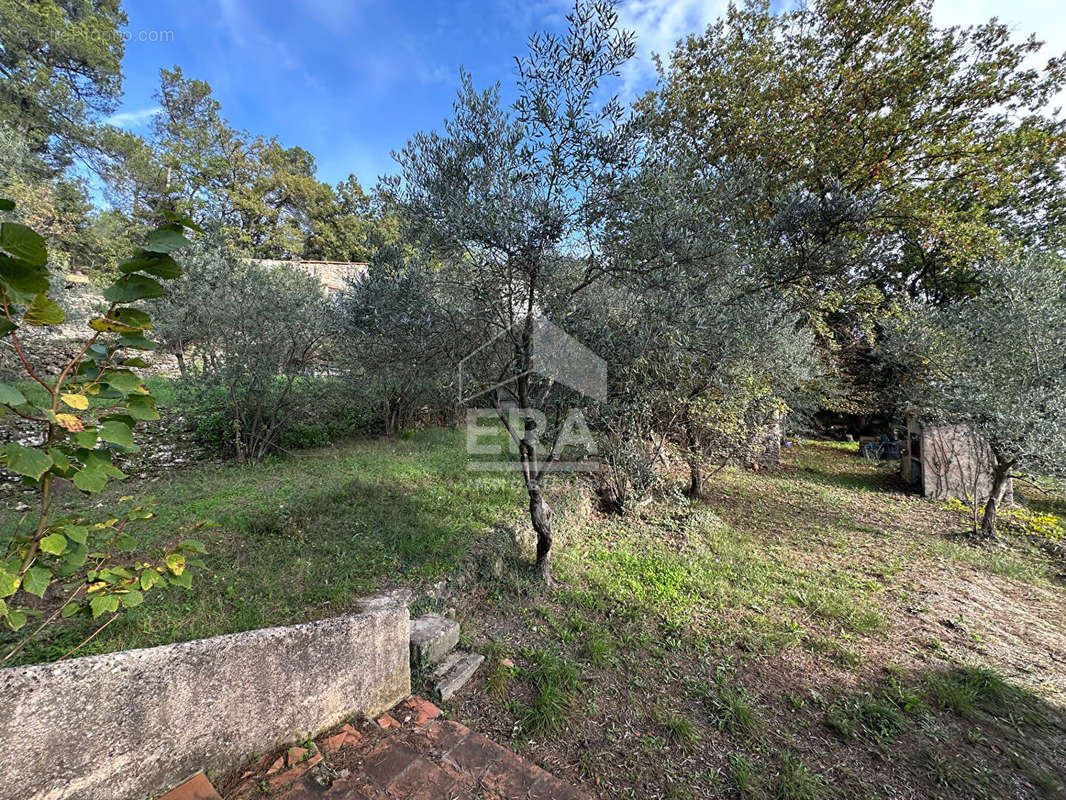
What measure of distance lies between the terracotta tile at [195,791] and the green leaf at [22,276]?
1.55 meters

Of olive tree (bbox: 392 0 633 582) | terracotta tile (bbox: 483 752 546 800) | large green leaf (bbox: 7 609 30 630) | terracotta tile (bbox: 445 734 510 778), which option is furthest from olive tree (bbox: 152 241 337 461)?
terracotta tile (bbox: 483 752 546 800)

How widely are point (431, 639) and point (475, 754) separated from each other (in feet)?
2.24

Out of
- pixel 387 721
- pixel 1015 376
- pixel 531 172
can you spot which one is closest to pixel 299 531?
pixel 387 721

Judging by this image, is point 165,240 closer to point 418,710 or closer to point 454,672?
point 418,710

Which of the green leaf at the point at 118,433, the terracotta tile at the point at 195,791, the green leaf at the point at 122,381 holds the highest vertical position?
the green leaf at the point at 122,381

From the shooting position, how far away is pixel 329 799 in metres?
1.44

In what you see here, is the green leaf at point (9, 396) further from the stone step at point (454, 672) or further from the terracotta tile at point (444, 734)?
the stone step at point (454, 672)

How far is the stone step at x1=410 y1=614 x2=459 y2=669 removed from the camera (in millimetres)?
2307

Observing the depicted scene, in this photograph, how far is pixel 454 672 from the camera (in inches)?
91.4

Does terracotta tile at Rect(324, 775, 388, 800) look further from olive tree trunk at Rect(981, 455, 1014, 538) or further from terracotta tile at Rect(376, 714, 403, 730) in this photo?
olive tree trunk at Rect(981, 455, 1014, 538)

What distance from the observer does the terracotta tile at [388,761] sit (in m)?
1.59

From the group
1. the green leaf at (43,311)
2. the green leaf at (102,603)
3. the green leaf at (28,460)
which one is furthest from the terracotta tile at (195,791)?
the green leaf at (43,311)

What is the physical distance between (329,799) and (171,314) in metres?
8.15

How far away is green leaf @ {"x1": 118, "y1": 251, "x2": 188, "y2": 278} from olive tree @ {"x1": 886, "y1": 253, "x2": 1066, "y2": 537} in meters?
7.05
